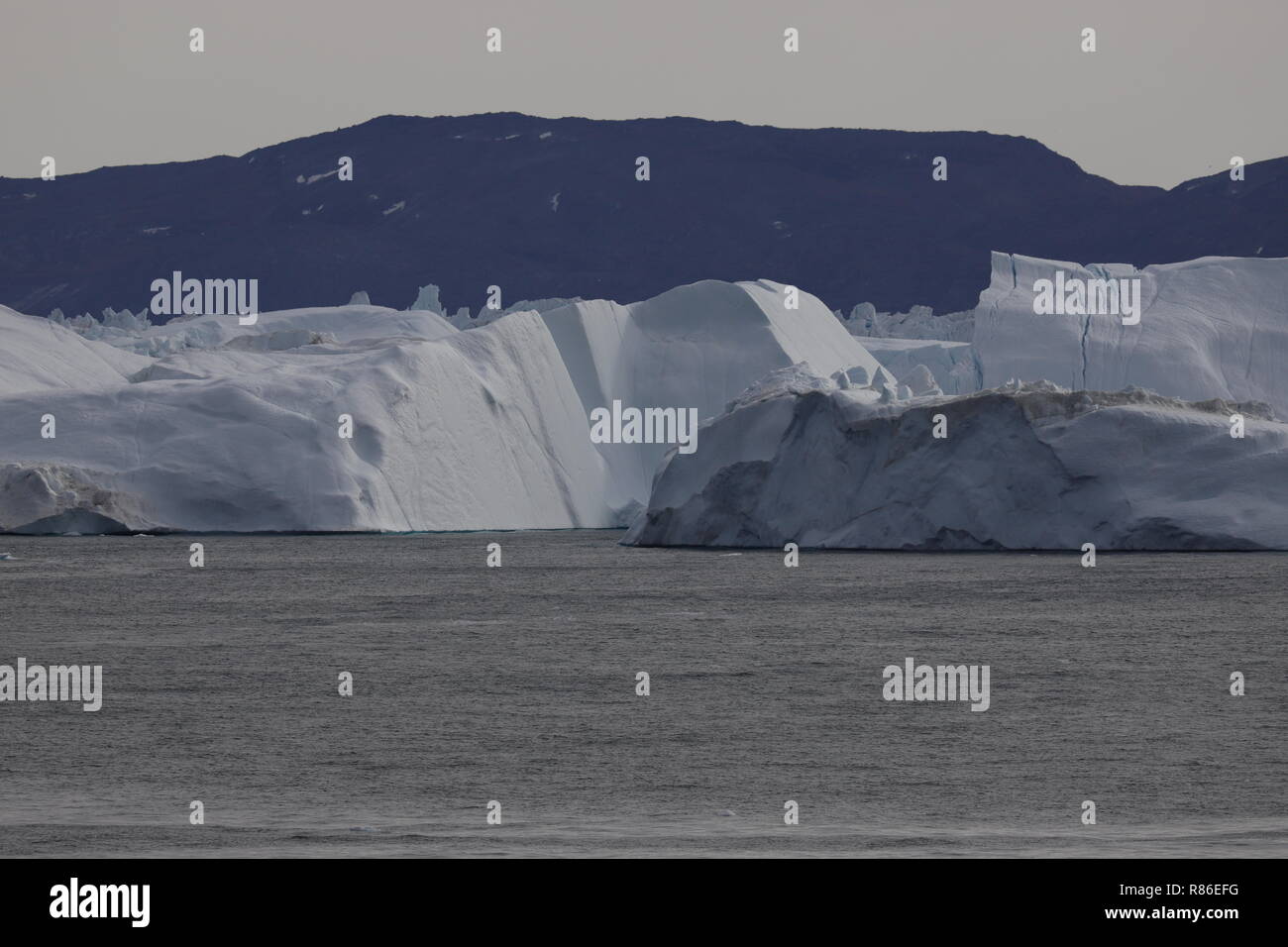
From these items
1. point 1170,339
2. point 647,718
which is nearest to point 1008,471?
point 1170,339

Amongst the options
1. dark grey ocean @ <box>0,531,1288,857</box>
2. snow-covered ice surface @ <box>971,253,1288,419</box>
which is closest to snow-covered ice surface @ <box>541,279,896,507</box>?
snow-covered ice surface @ <box>971,253,1288,419</box>

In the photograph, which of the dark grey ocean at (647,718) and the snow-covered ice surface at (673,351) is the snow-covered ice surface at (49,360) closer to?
the snow-covered ice surface at (673,351)

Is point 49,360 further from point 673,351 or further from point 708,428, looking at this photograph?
point 708,428

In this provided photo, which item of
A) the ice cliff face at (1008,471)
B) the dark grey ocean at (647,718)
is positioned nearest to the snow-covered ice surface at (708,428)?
the ice cliff face at (1008,471)

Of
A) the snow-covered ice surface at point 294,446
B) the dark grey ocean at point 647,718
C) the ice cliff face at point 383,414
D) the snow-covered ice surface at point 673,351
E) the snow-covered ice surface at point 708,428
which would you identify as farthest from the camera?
the snow-covered ice surface at point 673,351

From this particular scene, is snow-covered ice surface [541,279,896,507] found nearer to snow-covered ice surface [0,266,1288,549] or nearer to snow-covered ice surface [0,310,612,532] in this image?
snow-covered ice surface [0,266,1288,549]
